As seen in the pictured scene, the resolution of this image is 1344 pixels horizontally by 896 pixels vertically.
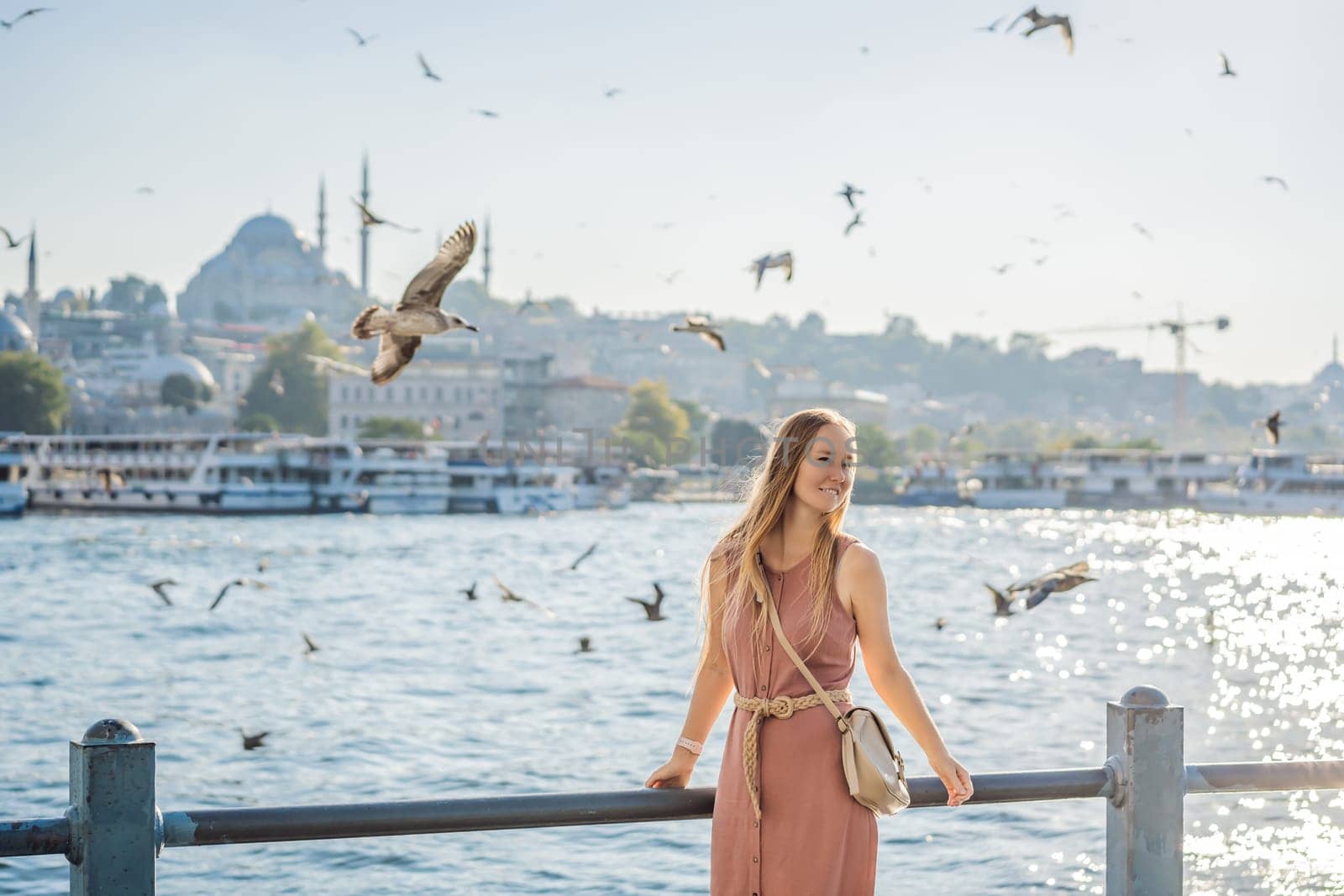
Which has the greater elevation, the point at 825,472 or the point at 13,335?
the point at 13,335

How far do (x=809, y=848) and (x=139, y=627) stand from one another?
21405mm

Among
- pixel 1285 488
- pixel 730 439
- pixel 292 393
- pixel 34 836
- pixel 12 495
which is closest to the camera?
pixel 34 836

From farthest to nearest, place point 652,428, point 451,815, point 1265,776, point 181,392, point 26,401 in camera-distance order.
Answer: point 181,392, point 652,428, point 26,401, point 1265,776, point 451,815

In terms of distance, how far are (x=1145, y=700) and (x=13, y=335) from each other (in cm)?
10989

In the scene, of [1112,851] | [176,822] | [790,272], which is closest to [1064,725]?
[790,272]

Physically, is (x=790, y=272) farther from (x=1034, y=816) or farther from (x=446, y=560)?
(x=446, y=560)

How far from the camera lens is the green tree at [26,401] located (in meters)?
78.6

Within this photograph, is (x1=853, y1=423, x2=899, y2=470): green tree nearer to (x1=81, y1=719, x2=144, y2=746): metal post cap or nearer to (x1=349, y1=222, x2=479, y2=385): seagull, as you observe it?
(x1=349, y1=222, x2=479, y2=385): seagull

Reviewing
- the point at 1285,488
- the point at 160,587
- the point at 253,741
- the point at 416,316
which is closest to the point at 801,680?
the point at 416,316

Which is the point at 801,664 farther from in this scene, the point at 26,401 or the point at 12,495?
the point at 26,401

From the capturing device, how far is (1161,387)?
181m

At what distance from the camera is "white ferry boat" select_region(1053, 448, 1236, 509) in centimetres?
7488

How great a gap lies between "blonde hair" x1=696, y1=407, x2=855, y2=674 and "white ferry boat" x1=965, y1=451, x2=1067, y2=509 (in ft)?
242

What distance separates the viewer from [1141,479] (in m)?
76.6
